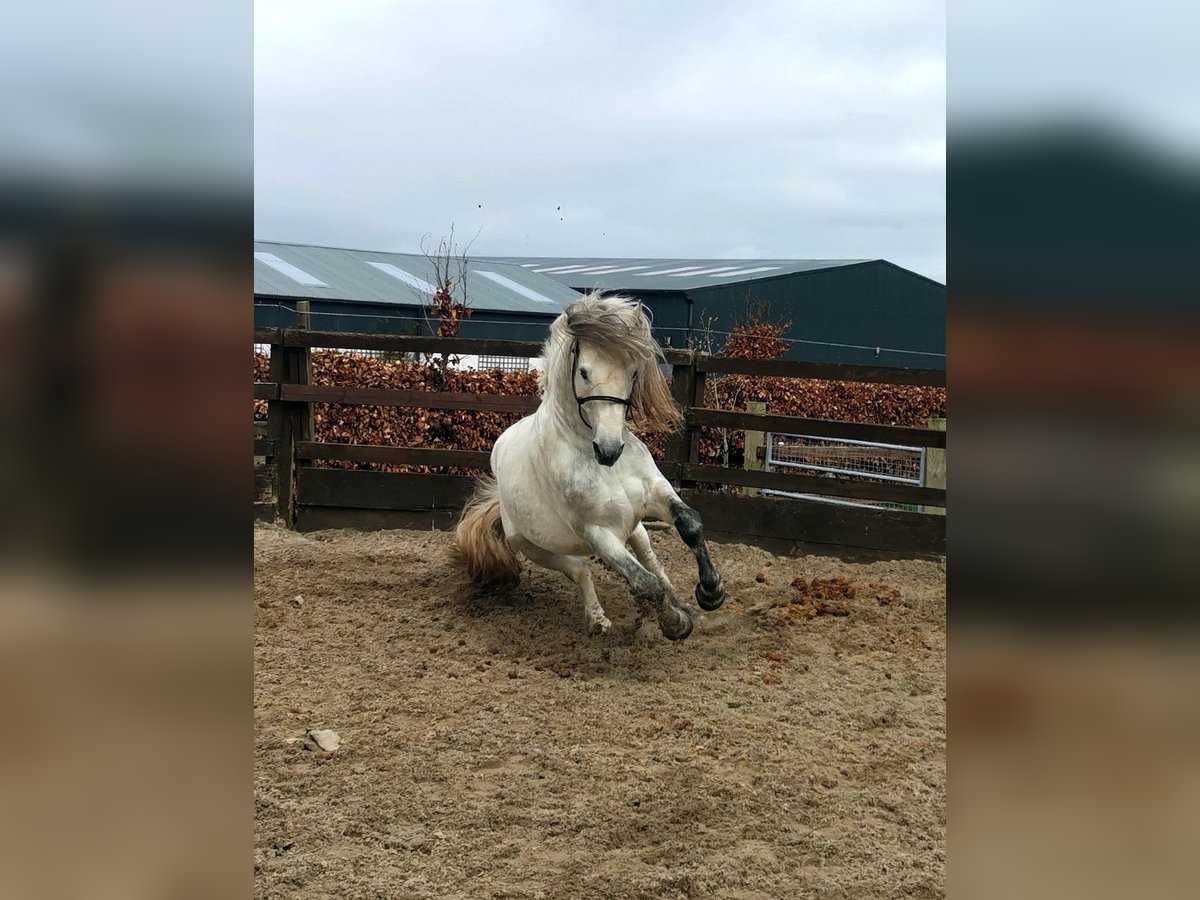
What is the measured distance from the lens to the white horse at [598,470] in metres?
4.04

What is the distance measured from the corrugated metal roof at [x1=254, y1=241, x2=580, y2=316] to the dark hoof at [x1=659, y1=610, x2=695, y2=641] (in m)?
15.0

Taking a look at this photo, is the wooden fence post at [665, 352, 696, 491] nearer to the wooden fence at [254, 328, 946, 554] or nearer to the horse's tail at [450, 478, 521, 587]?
the wooden fence at [254, 328, 946, 554]

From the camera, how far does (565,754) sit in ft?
10.4

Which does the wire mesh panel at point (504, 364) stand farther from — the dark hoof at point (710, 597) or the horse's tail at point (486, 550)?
the dark hoof at point (710, 597)

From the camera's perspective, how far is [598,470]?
14.1ft

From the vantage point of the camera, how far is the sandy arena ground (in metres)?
2.37

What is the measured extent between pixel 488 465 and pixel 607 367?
10.7 feet

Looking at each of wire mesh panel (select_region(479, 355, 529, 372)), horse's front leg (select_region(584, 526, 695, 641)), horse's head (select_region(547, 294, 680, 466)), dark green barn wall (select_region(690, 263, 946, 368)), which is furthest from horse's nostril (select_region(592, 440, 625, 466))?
dark green barn wall (select_region(690, 263, 946, 368))

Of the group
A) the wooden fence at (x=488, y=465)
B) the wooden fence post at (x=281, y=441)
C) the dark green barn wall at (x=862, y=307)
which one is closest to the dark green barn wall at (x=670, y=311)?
the dark green barn wall at (x=862, y=307)

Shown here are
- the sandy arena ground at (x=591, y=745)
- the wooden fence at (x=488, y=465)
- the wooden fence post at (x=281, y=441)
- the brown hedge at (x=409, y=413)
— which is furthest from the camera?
the brown hedge at (x=409, y=413)

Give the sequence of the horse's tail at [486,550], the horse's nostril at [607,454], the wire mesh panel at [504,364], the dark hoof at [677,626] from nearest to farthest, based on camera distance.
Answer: the horse's nostril at [607,454], the dark hoof at [677,626], the horse's tail at [486,550], the wire mesh panel at [504,364]
